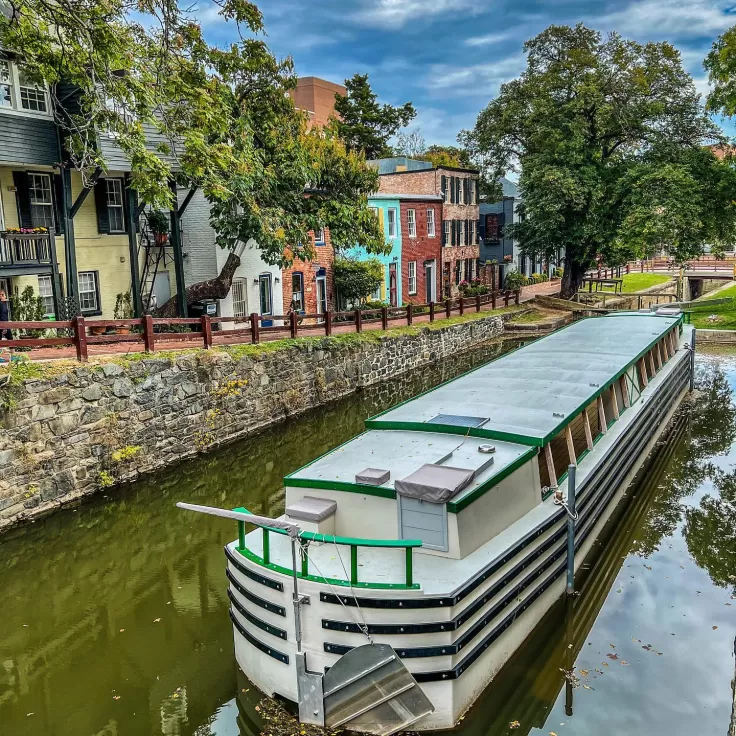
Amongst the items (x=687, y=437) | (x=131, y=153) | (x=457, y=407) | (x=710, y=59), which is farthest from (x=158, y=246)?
(x=710, y=59)

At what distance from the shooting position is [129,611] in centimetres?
948

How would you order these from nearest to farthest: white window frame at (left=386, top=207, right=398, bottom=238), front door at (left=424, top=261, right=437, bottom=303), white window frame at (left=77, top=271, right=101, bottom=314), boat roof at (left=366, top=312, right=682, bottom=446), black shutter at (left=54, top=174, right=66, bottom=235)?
1. boat roof at (left=366, top=312, right=682, bottom=446)
2. black shutter at (left=54, top=174, right=66, bottom=235)
3. white window frame at (left=77, top=271, right=101, bottom=314)
4. white window frame at (left=386, top=207, right=398, bottom=238)
5. front door at (left=424, top=261, right=437, bottom=303)

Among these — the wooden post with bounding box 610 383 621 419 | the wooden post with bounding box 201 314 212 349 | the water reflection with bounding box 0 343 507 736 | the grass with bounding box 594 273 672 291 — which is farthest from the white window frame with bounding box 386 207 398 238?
the wooden post with bounding box 610 383 621 419

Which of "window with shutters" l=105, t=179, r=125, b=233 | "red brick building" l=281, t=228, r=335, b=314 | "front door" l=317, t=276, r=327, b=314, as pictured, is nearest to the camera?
"window with shutters" l=105, t=179, r=125, b=233

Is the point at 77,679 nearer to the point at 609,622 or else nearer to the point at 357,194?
the point at 609,622

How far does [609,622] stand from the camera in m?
8.76

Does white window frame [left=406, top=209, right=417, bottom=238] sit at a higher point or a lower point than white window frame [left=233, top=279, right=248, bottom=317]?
higher

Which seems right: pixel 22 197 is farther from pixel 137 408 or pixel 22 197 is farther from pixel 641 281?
pixel 641 281

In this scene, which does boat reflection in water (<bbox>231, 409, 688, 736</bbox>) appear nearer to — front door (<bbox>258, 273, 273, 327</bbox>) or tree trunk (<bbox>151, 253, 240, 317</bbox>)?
tree trunk (<bbox>151, 253, 240, 317</bbox>)

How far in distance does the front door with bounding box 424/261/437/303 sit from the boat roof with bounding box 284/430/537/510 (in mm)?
28359

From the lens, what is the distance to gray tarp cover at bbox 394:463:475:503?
6927 millimetres

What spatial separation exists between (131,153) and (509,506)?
33.1 feet

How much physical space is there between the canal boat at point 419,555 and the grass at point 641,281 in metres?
38.7

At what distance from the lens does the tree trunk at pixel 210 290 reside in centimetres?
2280
